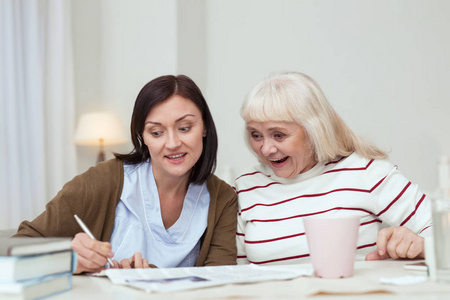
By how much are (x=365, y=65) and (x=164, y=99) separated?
2.13 metres

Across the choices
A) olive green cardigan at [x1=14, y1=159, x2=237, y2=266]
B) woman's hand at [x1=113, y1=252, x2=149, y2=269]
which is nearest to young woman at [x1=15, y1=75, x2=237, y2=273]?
olive green cardigan at [x1=14, y1=159, x2=237, y2=266]

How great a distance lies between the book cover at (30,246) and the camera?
2.44ft

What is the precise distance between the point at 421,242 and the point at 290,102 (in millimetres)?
560

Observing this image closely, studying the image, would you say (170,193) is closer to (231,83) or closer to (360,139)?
(360,139)

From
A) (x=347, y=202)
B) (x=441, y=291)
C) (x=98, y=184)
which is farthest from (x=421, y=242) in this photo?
(x=98, y=184)

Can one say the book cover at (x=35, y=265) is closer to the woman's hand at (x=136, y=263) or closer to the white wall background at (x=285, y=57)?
the woman's hand at (x=136, y=263)

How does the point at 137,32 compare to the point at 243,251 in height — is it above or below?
above

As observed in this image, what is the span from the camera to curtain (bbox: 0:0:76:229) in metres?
3.29

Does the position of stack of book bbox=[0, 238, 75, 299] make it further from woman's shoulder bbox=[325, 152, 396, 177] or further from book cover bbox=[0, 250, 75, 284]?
woman's shoulder bbox=[325, 152, 396, 177]

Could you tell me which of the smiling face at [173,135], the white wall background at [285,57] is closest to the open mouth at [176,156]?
the smiling face at [173,135]

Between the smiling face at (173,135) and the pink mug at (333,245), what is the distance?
2.19ft

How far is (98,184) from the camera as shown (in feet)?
4.92

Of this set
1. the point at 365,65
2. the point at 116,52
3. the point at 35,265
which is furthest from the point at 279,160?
the point at 116,52

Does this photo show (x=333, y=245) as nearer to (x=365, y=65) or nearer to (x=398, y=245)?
(x=398, y=245)
